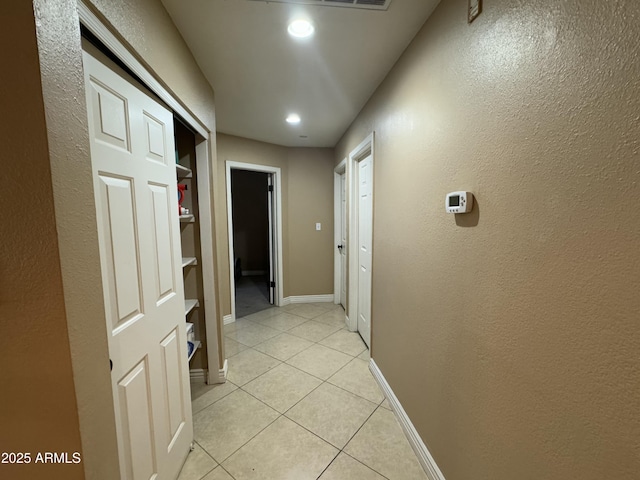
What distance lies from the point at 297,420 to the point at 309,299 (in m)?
2.42

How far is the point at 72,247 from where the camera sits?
27.3 inches

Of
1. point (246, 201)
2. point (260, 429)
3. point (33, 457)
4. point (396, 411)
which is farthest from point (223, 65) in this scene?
point (246, 201)

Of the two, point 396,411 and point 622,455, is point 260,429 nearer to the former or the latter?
point 396,411

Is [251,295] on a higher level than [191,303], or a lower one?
lower

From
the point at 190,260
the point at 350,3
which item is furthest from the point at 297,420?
the point at 350,3

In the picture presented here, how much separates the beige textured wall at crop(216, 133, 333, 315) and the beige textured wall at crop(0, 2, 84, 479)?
10.3 feet

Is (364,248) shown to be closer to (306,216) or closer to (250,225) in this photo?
(306,216)

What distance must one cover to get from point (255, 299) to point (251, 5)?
12.8 ft

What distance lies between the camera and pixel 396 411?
5.98 ft

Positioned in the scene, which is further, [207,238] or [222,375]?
[222,375]

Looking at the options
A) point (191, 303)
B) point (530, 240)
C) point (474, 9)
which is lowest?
point (191, 303)

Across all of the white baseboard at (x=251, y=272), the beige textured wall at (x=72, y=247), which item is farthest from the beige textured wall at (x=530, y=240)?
the white baseboard at (x=251, y=272)

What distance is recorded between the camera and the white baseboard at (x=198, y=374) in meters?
2.21

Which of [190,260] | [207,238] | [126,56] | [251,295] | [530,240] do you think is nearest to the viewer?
[530,240]
